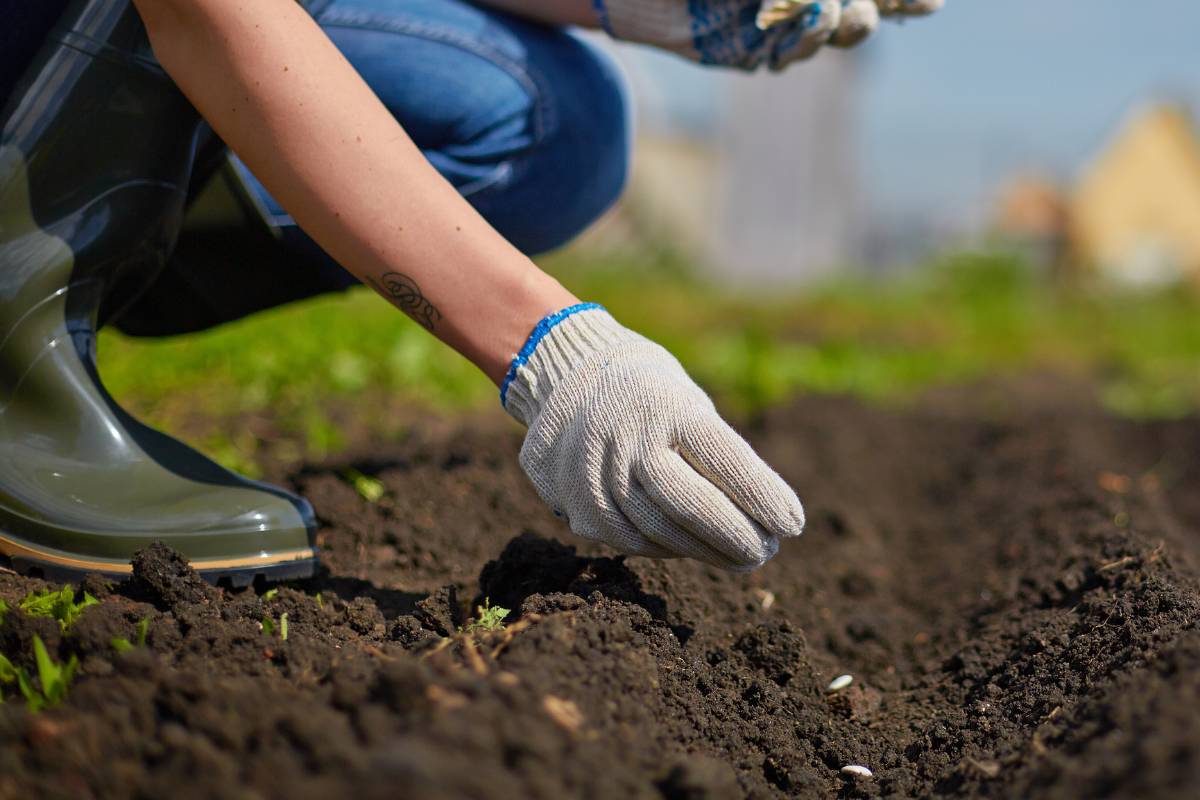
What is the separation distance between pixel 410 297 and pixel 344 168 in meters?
0.17

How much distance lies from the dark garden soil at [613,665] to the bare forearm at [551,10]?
90 centimetres

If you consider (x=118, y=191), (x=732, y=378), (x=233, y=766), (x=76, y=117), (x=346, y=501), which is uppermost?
(x=76, y=117)

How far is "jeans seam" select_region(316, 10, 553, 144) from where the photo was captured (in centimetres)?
191

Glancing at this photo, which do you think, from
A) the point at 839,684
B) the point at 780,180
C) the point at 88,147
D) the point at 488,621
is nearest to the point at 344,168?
the point at 88,147

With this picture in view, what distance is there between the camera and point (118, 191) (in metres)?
1.61

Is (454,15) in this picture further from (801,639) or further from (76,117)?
(801,639)

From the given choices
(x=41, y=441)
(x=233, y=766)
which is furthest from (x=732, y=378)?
(x=233, y=766)

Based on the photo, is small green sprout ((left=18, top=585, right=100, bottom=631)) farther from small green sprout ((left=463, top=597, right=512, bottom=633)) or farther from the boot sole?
small green sprout ((left=463, top=597, right=512, bottom=633))

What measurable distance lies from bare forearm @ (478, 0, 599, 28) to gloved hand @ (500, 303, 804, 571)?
890mm

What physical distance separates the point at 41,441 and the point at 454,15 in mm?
993

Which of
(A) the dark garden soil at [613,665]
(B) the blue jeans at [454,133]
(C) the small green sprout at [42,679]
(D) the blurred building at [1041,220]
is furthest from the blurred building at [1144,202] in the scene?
(C) the small green sprout at [42,679]

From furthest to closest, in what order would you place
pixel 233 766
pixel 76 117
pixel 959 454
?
pixel 959 454, pixel 76 117, pixel 233 766

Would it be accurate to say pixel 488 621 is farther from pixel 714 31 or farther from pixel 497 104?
pixel 714 31

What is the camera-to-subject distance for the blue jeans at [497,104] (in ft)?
6.27
